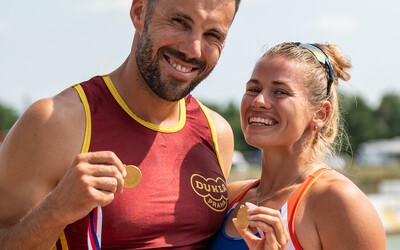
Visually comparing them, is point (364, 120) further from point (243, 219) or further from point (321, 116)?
point (243, 219)

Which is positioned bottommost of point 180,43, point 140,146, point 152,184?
point 152,184

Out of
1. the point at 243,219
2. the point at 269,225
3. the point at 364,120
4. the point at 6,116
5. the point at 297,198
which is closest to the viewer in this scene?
the point at 269,225

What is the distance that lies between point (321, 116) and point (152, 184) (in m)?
0.97

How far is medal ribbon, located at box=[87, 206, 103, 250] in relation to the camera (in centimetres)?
352

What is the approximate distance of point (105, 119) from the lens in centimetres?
375

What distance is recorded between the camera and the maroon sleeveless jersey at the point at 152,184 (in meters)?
3.62

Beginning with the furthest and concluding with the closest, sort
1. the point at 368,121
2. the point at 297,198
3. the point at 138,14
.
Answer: the point at 368,121
the point at 138,14
the point at 297,198

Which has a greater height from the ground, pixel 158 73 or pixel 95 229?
pixel 158 73

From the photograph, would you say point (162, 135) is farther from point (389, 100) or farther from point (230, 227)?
point (389, 100)

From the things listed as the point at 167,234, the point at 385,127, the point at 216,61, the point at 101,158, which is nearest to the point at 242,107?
the point at 216,61

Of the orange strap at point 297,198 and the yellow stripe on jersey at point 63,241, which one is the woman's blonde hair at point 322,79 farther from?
the yellow stripe on jersey at point 63,241

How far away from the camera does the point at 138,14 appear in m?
4.01

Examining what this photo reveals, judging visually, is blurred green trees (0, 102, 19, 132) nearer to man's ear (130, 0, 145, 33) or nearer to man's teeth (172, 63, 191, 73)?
man's ear (130, 0, 145, 33)

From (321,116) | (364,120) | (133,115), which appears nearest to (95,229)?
(133,115)
